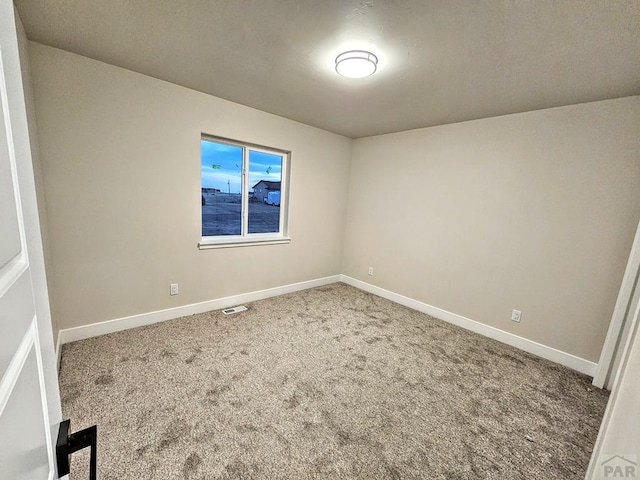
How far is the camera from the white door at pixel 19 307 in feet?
1.33

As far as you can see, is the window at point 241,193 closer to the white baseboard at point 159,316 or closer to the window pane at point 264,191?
the window pane at point 264,191

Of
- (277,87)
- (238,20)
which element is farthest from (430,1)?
(277,87)

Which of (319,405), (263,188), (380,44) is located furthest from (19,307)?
(263,188)

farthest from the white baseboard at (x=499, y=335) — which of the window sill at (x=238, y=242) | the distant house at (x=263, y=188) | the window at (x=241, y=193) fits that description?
the distant house at (x=263, y=188)

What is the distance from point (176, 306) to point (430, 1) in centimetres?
326

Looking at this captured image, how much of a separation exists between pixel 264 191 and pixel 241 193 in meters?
0.38

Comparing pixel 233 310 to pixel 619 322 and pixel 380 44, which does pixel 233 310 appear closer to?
pixel 380 44

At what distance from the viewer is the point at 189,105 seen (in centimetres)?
268

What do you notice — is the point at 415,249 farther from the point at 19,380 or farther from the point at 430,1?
the point at 19,380

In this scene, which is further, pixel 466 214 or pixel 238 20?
pixel 466 214

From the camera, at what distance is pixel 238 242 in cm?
329

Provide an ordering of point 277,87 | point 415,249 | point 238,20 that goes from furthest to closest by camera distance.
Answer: point 415,249
point 277,87
point 238,20

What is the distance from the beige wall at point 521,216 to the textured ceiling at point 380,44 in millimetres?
321

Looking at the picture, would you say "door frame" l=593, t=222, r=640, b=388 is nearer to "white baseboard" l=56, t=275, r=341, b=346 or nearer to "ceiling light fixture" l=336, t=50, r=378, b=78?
"ceiling light fixture" l=336, t=50, r=378, b=78
